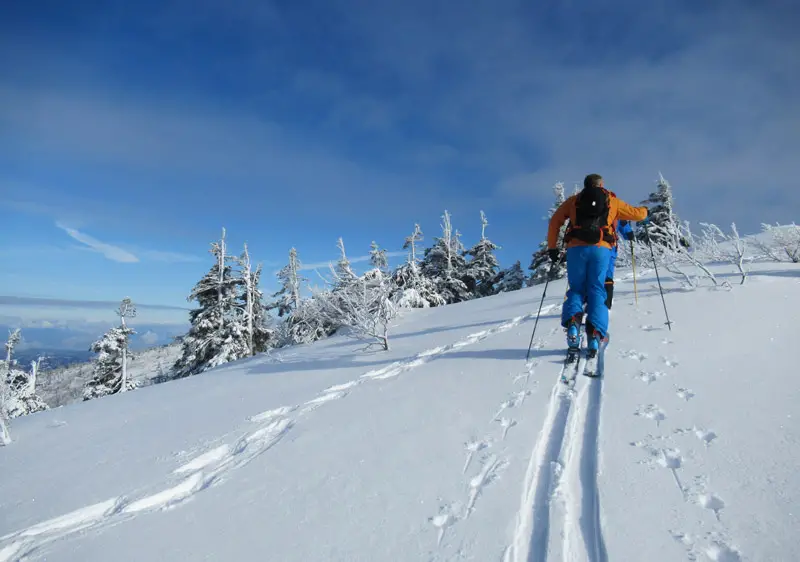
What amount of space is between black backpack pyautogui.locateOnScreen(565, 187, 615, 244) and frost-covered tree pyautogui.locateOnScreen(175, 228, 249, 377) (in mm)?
17190

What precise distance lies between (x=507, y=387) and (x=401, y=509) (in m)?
2.02

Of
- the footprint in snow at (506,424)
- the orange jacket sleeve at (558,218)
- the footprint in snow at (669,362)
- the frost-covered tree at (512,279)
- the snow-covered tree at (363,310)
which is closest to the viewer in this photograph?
the footprint in snow at (506,424)

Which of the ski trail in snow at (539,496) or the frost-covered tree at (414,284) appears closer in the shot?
the ski trail in snow at (539,496)

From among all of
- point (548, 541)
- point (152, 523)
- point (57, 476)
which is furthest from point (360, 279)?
point (548, 541)

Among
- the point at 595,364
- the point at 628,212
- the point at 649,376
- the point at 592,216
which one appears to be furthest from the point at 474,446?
the point at 628,212

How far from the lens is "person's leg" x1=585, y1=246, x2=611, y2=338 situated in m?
4.56

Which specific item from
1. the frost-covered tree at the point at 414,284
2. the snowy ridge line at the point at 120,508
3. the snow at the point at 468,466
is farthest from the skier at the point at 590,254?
the frost-covered tree at the point at 414,284

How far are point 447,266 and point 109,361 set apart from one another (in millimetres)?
22971

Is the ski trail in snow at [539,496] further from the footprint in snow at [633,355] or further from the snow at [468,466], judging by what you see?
the footprint in snow at [633,355]

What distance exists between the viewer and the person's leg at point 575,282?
15.6 feet

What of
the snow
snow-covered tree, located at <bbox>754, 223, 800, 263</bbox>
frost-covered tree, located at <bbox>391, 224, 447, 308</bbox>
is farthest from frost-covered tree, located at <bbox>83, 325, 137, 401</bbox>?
snow-covered tree, located at <bbox>754, 223, 800, 263</bbox>

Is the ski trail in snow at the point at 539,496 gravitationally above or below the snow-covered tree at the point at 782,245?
below

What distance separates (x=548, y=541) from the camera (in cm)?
186

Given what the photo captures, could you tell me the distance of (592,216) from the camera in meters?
4.73
